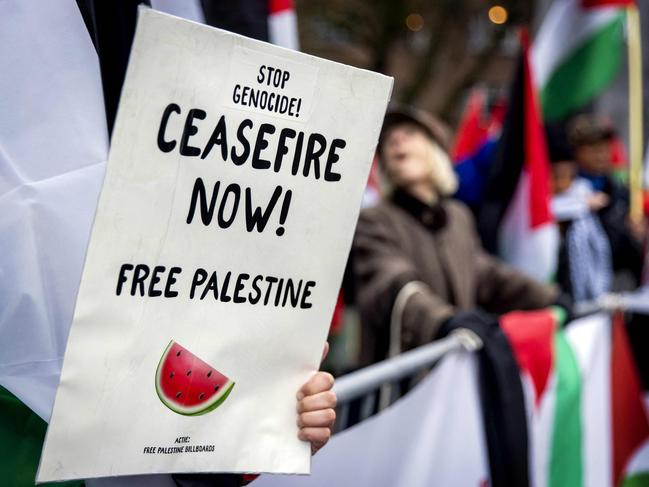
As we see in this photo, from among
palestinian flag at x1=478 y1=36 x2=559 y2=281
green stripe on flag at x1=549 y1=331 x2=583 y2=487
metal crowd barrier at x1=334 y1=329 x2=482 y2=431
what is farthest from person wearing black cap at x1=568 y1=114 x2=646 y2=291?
metal crowd barrier at x1=334 y1=329 x2=482 y2=431

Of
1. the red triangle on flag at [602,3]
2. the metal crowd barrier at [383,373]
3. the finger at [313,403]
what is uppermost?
the red triangle on flag at [602,3]

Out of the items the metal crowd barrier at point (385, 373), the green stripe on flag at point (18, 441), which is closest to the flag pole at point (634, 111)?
the metal crowd barrier at point (385, 373)

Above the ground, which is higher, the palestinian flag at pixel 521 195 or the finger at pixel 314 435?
the palestinian flag at pixel 521 195

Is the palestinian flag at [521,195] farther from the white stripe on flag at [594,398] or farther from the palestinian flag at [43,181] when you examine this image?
the palestinian flag at [43,181]

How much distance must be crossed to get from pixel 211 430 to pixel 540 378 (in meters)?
2.00

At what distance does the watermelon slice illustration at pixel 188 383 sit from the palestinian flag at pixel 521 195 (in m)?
3.38

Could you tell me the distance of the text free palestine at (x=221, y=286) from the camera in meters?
1.39

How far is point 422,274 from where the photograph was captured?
3668mm

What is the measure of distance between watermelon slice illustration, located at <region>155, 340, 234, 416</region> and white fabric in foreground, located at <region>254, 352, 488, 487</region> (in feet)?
2.42

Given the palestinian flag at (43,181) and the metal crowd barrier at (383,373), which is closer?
the palestinian flag at (43,181)

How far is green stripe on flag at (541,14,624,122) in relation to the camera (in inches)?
222

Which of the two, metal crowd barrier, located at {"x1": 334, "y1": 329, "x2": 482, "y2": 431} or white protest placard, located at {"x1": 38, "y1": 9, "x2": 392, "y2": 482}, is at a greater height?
white protest placard, located at {"x1": 38, "y1": 9, "x2": 392, "y2": 482}

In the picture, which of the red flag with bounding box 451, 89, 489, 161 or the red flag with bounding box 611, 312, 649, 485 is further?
the red flag with bounding box 451, 89, 489, 161

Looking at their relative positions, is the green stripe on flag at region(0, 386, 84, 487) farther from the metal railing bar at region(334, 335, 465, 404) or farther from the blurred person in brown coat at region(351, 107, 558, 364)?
the blurred person in brown coat at region(351, 107, 558, 364)
